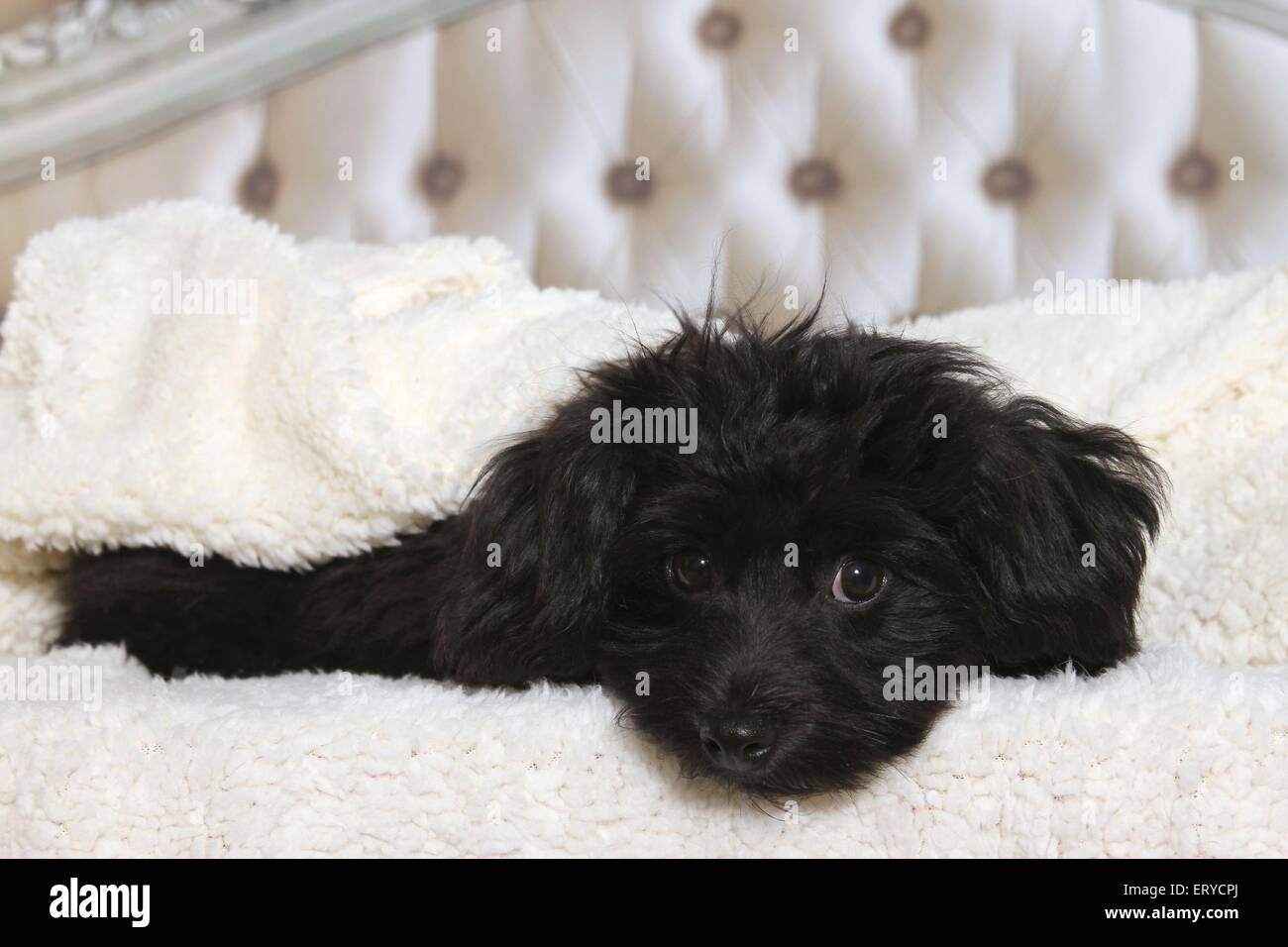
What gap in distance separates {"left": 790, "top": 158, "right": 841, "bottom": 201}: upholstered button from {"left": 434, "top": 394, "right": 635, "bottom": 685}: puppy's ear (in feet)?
5.88

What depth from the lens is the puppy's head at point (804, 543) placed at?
169 centimetres

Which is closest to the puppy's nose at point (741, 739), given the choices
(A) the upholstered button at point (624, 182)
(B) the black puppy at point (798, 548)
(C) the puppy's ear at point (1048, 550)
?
(B) the black puppy at point (798, 548)

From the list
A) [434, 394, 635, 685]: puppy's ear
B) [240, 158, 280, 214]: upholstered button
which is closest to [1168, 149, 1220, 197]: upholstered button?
[434, 394, 635, 685]: puppy's ear

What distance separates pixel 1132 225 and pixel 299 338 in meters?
2.34

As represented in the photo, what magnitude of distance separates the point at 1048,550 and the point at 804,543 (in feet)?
1.25

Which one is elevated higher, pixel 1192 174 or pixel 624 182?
pixel 624 182

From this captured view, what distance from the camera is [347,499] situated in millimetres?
2195

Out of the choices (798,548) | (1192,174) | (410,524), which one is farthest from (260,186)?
(1192,174)

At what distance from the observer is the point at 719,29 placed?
137 inches

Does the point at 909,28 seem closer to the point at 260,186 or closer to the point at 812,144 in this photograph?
the point at 812,144

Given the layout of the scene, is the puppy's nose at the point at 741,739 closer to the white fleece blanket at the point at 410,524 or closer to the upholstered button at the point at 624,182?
the white fleece blanket at the point at 410,524

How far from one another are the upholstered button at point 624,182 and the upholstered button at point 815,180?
0.43 m
